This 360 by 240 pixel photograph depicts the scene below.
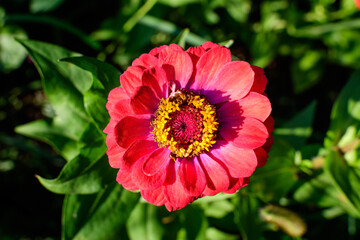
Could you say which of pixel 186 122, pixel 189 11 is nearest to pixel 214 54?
pixel 186 122

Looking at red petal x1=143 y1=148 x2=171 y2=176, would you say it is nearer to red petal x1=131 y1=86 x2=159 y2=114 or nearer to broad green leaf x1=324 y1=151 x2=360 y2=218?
red petal x1=131 y1=86 x2=159 y2=114

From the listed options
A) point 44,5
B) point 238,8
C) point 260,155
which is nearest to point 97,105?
point 260,155

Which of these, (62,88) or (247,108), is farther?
(62,88)

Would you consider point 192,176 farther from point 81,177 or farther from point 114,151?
point 81,177

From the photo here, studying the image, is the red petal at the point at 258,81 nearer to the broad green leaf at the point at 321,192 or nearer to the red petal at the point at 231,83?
the red petal at the point at 231,83

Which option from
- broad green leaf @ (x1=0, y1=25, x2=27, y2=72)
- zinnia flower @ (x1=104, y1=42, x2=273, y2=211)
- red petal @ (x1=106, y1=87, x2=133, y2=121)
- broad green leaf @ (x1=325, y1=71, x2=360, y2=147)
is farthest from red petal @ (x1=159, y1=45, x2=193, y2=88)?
broad green leaf @ (x1=0, y1=25, x2=27, y2=72)

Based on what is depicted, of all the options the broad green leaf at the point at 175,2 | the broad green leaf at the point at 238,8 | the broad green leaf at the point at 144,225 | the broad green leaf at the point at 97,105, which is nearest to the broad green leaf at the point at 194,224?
the broad green leaf at the point at 144,225

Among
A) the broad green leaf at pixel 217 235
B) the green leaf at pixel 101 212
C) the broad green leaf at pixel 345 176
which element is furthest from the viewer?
the broad green leaf at pixel 217 235
